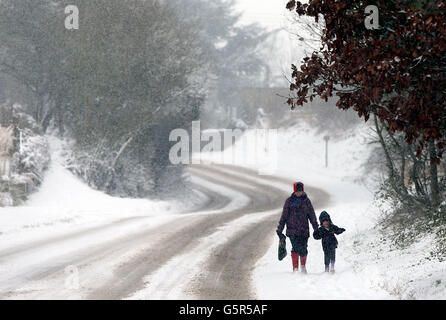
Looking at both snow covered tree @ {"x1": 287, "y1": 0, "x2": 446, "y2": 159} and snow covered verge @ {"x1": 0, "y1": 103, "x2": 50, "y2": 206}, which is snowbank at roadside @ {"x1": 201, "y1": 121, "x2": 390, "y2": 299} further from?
snow covered verge @ {"x1": 0, "y1": 103, "x2": 50, "y2": 206}

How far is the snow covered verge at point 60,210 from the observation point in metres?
15.2

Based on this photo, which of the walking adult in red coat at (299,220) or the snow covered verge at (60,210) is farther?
the snow covered verge at (60,210)

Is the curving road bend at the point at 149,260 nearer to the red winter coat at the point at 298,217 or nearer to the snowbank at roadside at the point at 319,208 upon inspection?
the snowbank at roadside at the point at 319,208

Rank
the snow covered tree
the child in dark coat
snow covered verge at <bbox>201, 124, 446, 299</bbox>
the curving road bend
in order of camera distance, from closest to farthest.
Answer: the snow covered tree → snow covered verge at <bbox>201, 124, 446, 299</bbox> → the curving road bend → the child in dark coat

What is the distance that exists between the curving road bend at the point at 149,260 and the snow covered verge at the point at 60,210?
0.82 metres

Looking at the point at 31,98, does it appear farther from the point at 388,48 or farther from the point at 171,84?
the point at 388,48

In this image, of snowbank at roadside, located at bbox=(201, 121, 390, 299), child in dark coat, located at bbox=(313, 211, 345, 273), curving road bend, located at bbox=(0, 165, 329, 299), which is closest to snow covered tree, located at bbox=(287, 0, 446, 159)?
snowbank at roadside, located at bbox=(201, 121, 390, 299)

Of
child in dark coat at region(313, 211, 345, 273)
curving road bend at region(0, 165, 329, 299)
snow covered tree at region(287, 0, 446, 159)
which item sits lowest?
curving road bend at region(0, 165, 329, 299)

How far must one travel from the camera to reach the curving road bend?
29.4 ft

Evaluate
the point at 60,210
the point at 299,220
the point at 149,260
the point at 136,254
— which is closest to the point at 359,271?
the point at 299,220

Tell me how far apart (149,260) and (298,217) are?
3.33 meters

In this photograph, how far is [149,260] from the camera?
38.2 ft

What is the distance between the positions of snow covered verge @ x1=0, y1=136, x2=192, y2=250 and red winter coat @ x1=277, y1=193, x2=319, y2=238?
6.64 meters

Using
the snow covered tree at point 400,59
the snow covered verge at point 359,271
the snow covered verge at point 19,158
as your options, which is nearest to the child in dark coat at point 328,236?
the snow covered verge at point 359,271
